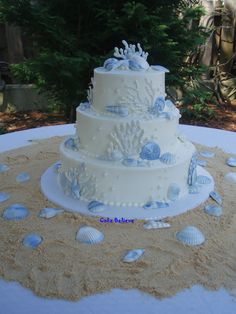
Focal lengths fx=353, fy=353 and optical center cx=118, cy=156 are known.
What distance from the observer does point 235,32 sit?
5613 mm

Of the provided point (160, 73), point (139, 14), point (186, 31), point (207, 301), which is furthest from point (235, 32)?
point (207, 301)

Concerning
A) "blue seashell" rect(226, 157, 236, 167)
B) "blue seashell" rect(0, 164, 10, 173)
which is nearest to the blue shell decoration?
"blue seashell" rect(226, 157, 236, 167)

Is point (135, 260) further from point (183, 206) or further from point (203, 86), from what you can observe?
point (203, 86)

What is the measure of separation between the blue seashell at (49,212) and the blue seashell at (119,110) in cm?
60

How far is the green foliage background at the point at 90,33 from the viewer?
12.2ft

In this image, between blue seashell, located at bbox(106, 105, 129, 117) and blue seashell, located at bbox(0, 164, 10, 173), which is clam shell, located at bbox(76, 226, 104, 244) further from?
blue seashell, located at bbox(0, 164, 10, 173)

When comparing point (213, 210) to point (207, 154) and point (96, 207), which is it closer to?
point (96, 207)

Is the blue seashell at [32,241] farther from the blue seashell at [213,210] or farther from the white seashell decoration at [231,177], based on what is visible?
the white seashell decoration at [231,177]

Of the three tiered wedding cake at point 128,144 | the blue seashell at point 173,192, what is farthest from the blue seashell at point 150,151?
the blue seashell at point 173,192

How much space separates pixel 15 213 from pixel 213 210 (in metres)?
1.06

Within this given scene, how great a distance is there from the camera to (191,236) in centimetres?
166

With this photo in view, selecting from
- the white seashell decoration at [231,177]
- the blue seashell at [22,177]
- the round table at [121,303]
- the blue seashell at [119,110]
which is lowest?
the white seashell decoration at [231,177]

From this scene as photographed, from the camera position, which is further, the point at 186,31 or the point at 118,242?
the point at 186,31

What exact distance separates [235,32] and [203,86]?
40.7 inches
